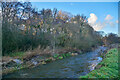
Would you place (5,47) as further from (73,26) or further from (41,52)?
(73,26)

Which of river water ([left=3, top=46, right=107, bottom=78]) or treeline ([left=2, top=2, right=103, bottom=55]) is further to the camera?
treeline ([left=2, top=2, right=103, bottom=55])

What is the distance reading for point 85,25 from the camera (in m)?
29.7

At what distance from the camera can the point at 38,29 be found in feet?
61.3

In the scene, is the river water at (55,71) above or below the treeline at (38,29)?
below

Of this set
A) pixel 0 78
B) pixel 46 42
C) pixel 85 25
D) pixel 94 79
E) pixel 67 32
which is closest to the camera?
pixel 94 79

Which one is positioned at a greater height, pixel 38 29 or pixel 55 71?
pixel 38 29

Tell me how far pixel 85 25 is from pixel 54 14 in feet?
35.0

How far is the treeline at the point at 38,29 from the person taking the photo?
1266 cm

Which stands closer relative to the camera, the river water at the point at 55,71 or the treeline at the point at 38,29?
the river water at the point at 55,71

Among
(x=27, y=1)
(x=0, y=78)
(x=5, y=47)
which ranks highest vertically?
(x=27, y=1)

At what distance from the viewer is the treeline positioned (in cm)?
1266

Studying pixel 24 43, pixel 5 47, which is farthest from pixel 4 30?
pixel 24 43

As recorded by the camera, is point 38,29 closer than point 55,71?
No

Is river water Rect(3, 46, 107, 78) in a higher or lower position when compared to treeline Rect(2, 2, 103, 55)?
lower
